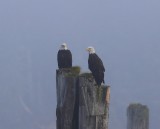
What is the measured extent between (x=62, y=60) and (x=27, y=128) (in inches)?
3142

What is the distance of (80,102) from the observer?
32.0 ft

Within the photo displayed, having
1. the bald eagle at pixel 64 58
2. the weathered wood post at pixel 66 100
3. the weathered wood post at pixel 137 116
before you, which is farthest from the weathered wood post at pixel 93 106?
the bald eagle at pixel 64 58

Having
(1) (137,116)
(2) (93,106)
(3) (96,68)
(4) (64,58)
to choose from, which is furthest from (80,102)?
(4) (64,58)

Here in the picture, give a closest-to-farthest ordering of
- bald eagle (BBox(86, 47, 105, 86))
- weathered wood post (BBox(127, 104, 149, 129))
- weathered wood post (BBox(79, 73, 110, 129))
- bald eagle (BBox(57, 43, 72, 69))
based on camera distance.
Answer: weathered wood post (BBox(79, 73, 110, 129)) < bald eagle (BBox(86, 47, 105, 86)) < weathered wood post (BBox(127, 104, 149, 129)) < bald eagle (BBox(57, 43, 72, 69))

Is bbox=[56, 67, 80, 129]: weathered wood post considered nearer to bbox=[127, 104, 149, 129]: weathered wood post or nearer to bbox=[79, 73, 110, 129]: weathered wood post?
bbox=[79, 73, 110, 129]: weathered wood post

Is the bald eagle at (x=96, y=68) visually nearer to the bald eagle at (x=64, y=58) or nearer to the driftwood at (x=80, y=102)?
the driftwood at (x=80, y=102)

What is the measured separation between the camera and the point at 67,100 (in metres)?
9.91

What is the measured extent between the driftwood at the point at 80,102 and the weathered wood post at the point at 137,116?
3137 millimetres

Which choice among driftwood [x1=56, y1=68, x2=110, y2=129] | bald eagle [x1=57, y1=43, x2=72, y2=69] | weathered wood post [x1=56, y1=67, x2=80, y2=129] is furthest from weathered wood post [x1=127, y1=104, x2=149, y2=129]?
weathered wood post [x1=56, y1=67, x2=80, y2=129]

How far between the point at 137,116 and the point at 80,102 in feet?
11.3

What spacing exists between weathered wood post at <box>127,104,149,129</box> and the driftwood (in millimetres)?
3137

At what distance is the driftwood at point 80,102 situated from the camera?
9.64 metres

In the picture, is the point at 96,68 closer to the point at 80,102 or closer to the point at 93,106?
the point at 80,102

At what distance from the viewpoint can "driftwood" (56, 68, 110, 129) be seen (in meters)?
9.64
